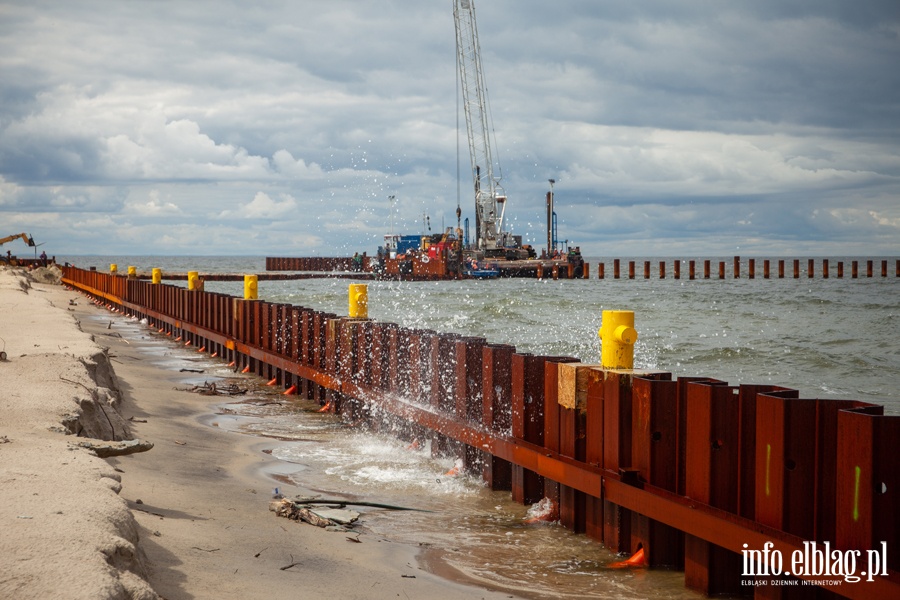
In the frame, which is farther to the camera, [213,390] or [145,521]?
[213,390]

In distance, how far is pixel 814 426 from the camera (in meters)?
4.99

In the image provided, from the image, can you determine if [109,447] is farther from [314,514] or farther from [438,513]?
[438,513]

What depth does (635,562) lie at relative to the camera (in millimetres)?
6371

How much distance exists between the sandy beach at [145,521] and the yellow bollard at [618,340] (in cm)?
206

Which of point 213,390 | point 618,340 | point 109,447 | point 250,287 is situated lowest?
point 213,390

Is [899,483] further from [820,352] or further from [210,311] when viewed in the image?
[820,352]

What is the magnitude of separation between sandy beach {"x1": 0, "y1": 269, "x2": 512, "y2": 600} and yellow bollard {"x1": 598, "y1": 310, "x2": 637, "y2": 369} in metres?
2.06

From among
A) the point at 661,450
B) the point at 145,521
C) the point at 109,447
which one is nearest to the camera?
the point at 145,521

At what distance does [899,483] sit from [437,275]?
261 feet

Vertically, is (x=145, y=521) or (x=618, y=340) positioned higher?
(x=618, y=340)

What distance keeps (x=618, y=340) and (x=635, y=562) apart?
1630mm

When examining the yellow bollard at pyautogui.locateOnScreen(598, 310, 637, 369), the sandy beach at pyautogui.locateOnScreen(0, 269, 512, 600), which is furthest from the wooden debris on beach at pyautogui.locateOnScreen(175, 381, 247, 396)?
the yellow bollard at pyautogui.locateOnScreen(598, 310, 637, 369)

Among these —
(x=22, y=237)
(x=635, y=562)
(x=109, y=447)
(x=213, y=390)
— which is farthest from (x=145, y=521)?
(x=22, y=237)

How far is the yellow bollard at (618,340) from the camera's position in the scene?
689 cm
